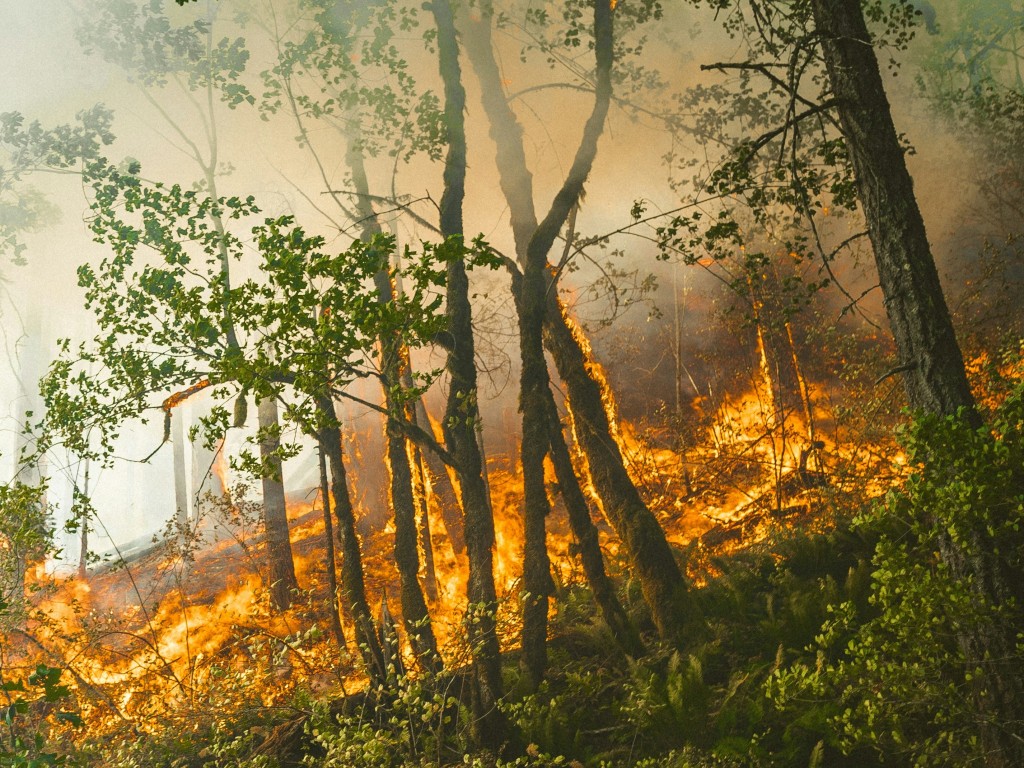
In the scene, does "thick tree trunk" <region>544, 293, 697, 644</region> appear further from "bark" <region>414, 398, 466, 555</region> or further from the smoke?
the smoke

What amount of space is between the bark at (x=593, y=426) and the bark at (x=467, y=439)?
45.3 inches

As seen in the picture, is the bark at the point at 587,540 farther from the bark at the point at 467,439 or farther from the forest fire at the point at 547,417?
the bark at the point at 467,439

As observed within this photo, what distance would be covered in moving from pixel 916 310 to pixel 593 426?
4.97m

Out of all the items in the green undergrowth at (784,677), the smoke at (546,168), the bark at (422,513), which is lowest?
the green undergrowth at (784,677)

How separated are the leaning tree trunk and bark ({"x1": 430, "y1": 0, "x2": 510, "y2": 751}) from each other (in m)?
3.50

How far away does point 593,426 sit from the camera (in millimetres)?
9062

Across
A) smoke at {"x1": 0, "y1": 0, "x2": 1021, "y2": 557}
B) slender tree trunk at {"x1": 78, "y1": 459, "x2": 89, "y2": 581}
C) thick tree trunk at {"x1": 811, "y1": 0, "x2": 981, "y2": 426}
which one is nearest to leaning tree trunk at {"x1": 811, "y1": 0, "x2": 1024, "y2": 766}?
thick tree trunk at {"x1": 811, "y1": 0, "x2": 981, "y2": 426}

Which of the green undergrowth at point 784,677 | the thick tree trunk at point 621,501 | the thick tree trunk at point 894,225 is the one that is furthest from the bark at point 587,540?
the thick tree trunk at point 894,225

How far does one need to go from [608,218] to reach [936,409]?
2030cm

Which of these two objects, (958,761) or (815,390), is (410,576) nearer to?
(958,761)

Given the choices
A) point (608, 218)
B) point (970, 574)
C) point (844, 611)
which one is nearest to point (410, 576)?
point (844, 611)

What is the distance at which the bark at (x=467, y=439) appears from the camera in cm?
731

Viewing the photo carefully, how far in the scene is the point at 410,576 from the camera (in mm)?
8922

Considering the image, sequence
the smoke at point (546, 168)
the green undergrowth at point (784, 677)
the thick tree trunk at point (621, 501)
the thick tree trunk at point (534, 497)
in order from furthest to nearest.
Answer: the smoke at point (546, 168) < the thick tree trunk at point (621, 501) < the thick tree trunk at point (534, 497) < the green undergrowth at point (784, 677)
